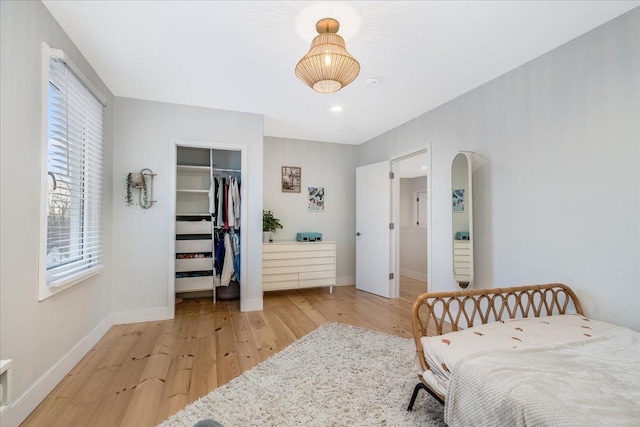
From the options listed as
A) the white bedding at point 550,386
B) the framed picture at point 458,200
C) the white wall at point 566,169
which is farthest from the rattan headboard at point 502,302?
the framed picture at point 458,200

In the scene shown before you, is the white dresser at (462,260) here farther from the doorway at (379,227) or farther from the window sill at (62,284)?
the window sill at (62,284)

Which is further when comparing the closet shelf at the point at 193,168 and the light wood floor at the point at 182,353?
the closet shelf at the point at 193,168

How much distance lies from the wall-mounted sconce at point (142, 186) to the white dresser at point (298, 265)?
5.00ft

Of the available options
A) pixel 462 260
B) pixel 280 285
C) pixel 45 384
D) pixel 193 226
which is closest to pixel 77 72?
pixel 193 226

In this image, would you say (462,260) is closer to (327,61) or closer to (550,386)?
(550,386)

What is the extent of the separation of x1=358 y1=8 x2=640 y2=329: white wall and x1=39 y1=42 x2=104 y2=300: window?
337cm

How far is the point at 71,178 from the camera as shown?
7.32 feet

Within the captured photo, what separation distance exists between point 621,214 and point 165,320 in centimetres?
398

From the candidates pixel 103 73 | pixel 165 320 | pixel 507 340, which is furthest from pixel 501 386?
pixel 103 73

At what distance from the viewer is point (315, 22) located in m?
1.87

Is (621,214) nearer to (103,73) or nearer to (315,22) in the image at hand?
(315,22)

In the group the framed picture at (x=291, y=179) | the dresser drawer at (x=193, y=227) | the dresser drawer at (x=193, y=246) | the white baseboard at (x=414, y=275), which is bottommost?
the white baseboard at (x=414, y=275)

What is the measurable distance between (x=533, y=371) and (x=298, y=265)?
328cm

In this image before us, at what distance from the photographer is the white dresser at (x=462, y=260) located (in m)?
2.80
